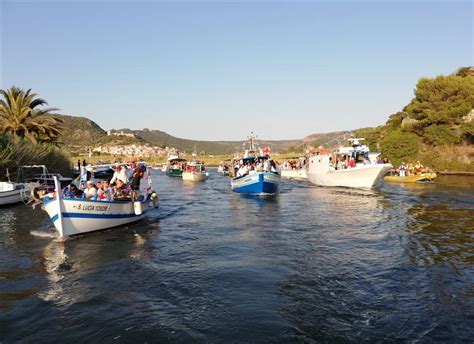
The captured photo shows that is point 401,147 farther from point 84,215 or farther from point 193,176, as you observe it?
point 84,215

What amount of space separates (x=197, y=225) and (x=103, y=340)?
13225mm

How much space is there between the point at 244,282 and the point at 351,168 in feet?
102

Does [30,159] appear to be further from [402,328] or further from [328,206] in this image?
[402,328]

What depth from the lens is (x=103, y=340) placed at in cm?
797

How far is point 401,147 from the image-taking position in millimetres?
67000

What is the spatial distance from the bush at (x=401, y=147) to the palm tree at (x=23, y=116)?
181 feet

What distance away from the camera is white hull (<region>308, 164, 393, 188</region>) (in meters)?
38.1

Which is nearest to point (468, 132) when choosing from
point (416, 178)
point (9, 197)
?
point (416, 178)

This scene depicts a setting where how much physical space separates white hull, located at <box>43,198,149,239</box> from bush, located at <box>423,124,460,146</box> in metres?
57.9

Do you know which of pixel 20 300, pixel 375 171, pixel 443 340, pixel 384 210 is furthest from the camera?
pixel 375 171

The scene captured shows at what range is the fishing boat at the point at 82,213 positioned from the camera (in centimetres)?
1647

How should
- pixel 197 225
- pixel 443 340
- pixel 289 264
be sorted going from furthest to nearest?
pixel 197 225
pixel 289 264
pixel 443 340

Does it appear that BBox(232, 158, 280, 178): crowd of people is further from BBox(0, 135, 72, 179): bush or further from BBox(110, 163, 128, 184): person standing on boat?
BBox(0, 135, 72, 179): bush

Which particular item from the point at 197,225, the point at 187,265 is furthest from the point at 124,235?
the point at 187,265
